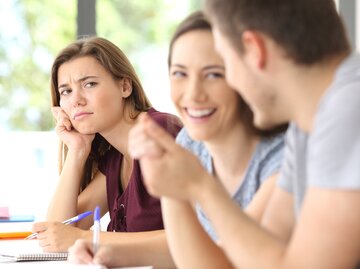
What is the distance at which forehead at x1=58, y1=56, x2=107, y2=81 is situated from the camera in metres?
2.71

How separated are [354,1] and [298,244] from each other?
381 centimetres

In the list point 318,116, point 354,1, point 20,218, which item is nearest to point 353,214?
point 318,116

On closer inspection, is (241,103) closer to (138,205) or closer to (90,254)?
(90,254)

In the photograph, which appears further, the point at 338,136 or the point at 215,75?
the point at 215,75

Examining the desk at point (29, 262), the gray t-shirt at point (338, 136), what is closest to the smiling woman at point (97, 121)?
the desk at point (29, 262)

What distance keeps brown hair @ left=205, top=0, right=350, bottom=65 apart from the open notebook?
3.33ft

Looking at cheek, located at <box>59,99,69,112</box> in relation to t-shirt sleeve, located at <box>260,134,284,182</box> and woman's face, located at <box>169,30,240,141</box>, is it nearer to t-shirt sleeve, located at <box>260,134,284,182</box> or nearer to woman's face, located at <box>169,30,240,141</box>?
woman's face, located at <box>169,30,240,141</box>

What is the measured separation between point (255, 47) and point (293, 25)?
69mm

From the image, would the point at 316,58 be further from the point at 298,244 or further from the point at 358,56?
the point at 298,244

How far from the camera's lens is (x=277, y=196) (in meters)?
1.50

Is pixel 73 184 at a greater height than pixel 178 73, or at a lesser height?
lesser

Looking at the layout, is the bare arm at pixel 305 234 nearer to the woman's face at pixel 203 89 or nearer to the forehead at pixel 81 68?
the woman's face at pixel 203 89

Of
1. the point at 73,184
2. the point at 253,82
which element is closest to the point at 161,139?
the point at 253,82

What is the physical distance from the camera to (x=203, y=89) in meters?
1.80
